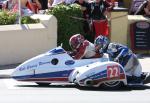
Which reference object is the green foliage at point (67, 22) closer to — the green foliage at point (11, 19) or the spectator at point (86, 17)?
the spectator at point (86, 17)

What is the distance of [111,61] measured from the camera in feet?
46.9

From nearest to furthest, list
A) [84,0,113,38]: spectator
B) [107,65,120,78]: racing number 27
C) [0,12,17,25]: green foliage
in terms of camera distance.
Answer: [107,65,120,78]: racing number 27
[0,12,17,25]: green foliage
[84,0,113,38]: spectator

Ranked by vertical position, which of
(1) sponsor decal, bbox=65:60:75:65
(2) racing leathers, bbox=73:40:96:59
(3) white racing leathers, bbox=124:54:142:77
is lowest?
(3) white racing leathers, bbox=124:54:142:77

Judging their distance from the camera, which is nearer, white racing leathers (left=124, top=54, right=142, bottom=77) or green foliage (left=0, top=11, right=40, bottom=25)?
white racing leathers (left=124, top=54, right=142, bottom=77)

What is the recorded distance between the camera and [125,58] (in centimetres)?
1455

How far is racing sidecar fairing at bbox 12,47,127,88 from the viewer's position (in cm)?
1402

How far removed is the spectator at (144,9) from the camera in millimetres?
20394

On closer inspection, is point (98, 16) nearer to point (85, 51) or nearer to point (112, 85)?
point (85, 51)

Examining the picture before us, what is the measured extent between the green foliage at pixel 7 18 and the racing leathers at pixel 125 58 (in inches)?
200

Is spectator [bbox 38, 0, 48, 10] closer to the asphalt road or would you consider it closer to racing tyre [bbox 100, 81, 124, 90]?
the asphalt road

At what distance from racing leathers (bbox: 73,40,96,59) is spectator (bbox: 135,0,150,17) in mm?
6144

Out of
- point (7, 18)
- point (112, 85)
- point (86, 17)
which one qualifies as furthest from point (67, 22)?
point (112, 85)

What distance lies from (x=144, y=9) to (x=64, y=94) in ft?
26.8

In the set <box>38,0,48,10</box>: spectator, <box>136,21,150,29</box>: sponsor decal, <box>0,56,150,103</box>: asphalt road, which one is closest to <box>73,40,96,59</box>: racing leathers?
<box>0,56,150,103</box>: asphalt road
